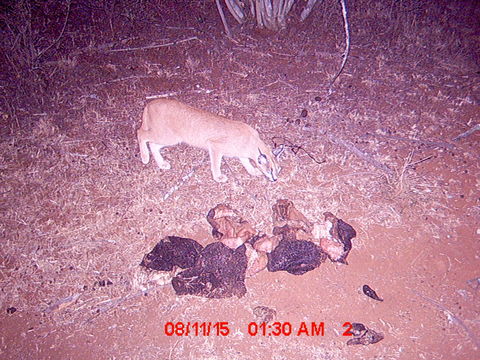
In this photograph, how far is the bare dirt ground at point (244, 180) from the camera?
138 inches

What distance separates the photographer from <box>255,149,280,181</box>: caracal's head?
14.6 feet

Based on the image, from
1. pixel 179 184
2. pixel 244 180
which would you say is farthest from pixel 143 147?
pixel 244 180

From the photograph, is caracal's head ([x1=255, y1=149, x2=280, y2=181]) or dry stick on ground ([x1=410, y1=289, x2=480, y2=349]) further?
caracal's head ([x1=255, y1=149, x2=280, y2=181])

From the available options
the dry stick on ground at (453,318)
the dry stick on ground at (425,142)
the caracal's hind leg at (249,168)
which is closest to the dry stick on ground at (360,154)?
the dry stick on ground at (425,142)

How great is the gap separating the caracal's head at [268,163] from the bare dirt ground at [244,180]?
0.97 feet

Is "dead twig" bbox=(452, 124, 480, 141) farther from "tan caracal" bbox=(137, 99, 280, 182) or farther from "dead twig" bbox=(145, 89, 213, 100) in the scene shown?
"dead twig" bbox=(145, 89, 213, 100)

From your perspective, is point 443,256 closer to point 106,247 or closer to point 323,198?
point 323,198

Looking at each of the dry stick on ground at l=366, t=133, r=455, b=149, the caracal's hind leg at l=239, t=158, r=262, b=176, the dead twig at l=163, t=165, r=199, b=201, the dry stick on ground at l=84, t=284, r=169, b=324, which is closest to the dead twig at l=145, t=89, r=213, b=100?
the dead twig at l=163, t=165, r=199, b=201

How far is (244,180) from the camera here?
16.2 ft
